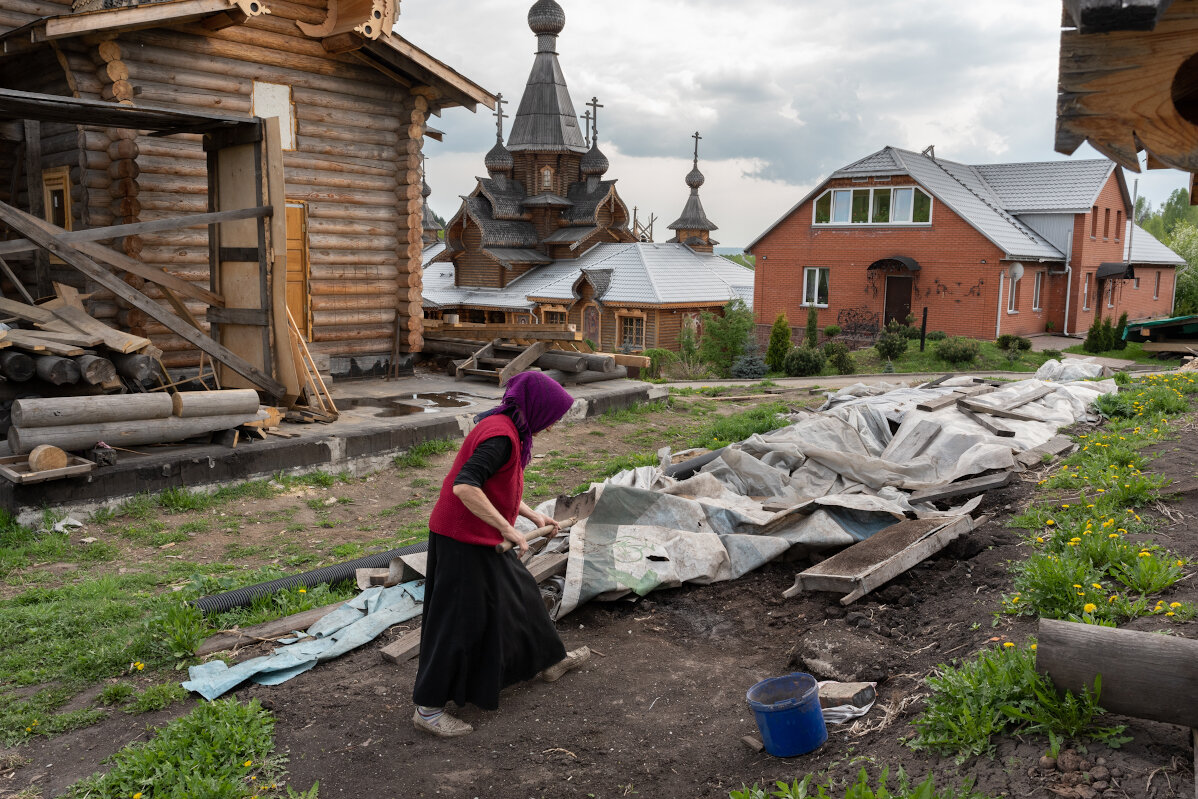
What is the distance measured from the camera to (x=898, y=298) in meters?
29.9

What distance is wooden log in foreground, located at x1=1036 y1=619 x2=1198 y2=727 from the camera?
3041 mm

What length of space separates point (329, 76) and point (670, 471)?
8564 millimetres

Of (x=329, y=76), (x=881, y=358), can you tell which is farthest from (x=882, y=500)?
(x=881, y=358)

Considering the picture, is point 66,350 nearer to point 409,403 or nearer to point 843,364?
point 409,403

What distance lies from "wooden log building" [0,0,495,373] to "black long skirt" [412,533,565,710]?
837cm

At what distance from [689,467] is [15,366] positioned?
6218 millimetres

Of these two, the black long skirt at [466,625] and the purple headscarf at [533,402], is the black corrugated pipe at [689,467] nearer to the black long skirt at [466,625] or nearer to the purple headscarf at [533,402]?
the black long skirt at [466,625]

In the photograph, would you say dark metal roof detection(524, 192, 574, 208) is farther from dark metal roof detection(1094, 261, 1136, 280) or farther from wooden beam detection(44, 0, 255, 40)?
wooden beam detection(44, 0, 255, 40)

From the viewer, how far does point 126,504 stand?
8.12 m

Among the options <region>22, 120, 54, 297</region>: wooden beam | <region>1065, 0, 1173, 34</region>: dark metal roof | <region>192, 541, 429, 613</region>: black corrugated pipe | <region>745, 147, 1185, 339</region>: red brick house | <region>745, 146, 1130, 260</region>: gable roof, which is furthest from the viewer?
<region>745, 146, 1130, 260</region>: gable roof

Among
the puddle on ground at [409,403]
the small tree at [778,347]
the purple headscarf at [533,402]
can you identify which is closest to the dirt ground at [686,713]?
the purple headscarf at [533,402]

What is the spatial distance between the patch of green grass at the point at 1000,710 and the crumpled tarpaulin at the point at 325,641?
3.25 m

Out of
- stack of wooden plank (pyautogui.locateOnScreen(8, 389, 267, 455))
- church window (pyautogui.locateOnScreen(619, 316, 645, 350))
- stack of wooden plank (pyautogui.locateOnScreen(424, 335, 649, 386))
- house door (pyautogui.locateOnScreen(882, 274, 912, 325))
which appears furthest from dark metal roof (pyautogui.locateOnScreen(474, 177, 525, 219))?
stack of wooden plank (pyautogui.locateOnScreen(8, 389, 267, 455))

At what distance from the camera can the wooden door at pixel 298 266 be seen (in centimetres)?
1298
